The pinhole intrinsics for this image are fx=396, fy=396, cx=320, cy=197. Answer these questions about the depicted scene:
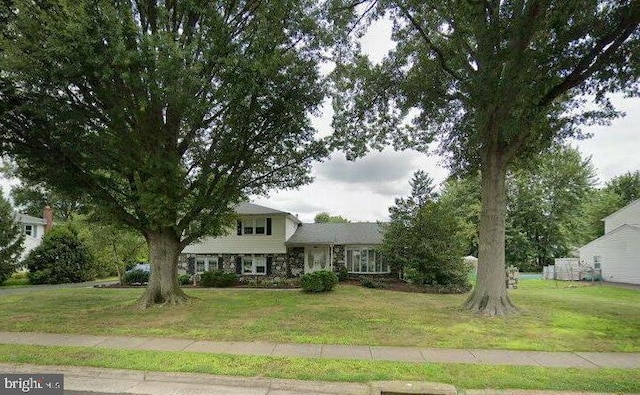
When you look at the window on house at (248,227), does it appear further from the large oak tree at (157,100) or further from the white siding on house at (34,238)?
the white siding on house at (34,238)

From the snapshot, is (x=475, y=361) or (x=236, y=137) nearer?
(x=475, y=361)

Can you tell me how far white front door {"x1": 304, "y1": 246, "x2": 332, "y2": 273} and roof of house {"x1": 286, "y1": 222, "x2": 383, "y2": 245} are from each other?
0.82 meters

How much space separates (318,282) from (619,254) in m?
24.9

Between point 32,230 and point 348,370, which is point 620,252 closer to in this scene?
point 348,370

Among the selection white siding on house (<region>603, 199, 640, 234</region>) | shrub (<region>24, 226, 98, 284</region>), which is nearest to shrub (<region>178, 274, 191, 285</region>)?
shrub (<region>24, 226, 98, 284</region>)

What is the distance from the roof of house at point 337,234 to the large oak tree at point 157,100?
12.0 m

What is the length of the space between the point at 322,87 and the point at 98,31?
26.5 feet

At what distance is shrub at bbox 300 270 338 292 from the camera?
65.9 ft

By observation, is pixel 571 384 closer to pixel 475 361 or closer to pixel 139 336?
pixel 475 361

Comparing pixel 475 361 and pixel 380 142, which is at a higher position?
pixel 380 142

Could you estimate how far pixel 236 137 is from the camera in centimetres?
1458

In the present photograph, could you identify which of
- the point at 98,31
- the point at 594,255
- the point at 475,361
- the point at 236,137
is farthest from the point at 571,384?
the point at 594,255

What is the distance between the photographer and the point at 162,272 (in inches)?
602

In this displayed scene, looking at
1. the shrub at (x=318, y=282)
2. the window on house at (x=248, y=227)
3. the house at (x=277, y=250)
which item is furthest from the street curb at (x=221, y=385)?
the window on house at (x=248, y=227)
